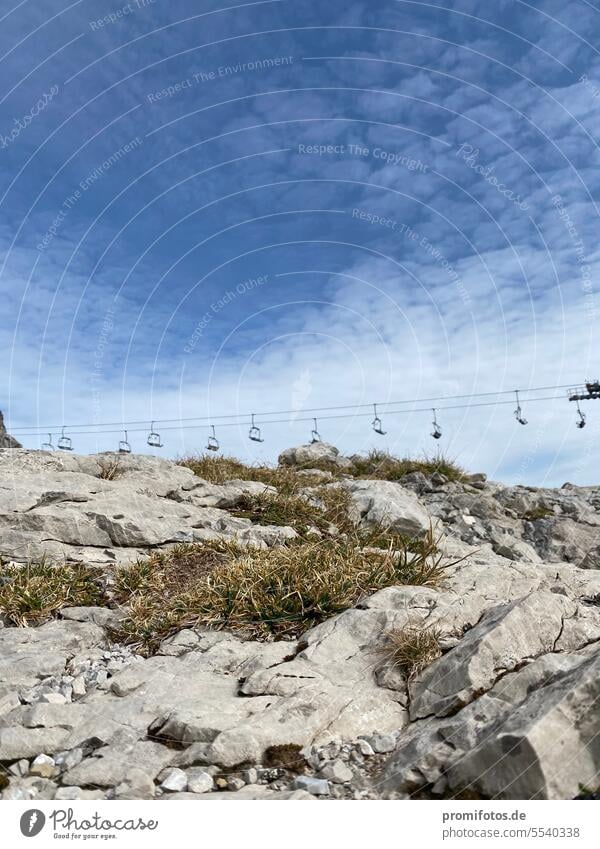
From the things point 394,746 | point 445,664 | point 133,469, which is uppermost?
point 133,469

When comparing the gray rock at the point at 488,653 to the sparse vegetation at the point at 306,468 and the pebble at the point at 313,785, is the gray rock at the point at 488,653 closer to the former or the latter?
the pebble at the point at 313,785

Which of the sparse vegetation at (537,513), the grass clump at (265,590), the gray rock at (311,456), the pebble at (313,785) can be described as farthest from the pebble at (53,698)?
the gray rock at (311,456)

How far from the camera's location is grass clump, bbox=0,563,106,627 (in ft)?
26.8

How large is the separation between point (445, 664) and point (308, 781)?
172cm

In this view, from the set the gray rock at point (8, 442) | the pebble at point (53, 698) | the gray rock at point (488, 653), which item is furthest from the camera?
the gray rock at point (8, 442)

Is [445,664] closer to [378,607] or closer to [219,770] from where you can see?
[378,607]

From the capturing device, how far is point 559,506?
18359 millimetres

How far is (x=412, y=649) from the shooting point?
19.0ft

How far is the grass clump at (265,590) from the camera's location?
24.0 feet

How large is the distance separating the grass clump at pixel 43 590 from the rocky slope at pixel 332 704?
0.96 ft

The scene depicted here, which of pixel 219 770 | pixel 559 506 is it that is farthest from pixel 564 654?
pixel 559 506
